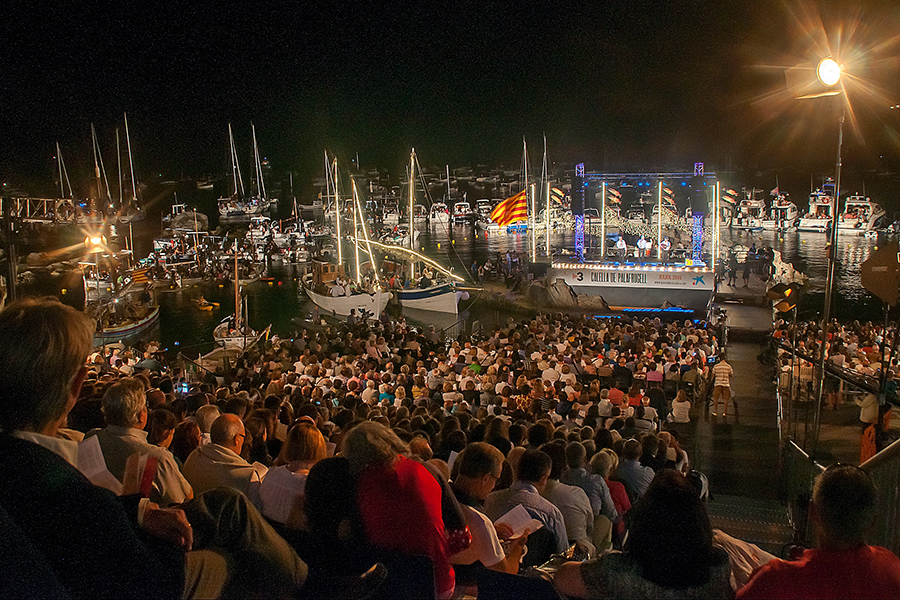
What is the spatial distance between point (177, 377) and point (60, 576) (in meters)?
11.5

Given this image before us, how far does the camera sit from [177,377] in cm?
1225

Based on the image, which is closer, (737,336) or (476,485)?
(476,485)

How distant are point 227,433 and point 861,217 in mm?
119603

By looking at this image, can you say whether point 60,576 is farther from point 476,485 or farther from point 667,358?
point 667,358

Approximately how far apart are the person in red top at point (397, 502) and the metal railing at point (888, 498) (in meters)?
2.53

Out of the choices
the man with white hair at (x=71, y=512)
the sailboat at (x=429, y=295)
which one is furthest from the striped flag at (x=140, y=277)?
the man with white hair at (x=71, y=512)

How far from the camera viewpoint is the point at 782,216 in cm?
11625

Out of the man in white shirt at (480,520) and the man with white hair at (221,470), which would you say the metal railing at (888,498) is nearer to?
the man in white shirt at (480,520)

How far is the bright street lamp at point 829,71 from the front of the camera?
5695mm

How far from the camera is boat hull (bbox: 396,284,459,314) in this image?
3341 centimetres

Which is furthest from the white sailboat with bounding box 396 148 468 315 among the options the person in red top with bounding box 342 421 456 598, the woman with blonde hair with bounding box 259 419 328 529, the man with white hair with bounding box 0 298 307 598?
the man with white hair with bounding box 0 298 307 598

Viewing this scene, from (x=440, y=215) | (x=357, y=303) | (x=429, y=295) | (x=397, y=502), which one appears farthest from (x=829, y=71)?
(x=440, y=215)

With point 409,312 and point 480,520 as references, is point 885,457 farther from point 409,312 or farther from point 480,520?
point 409,312

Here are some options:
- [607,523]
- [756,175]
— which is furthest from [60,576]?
[756,175]
